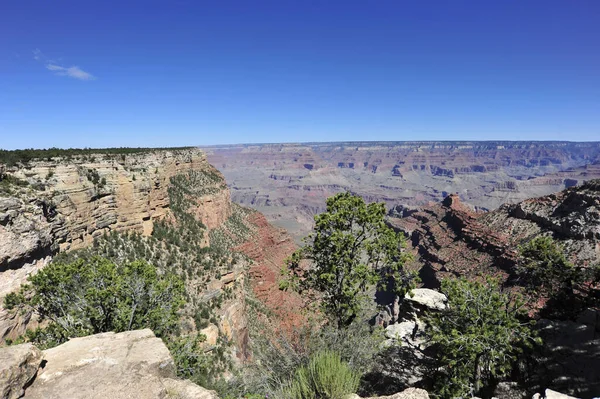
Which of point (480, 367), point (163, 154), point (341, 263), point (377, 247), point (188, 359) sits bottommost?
point (188, 359)

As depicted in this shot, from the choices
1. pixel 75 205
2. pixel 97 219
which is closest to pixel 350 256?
pixel 75 205

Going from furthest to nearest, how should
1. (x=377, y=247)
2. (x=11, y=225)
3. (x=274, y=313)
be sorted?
(x=274, y=313)
(x=11, y=225)
(x=377, y=247)

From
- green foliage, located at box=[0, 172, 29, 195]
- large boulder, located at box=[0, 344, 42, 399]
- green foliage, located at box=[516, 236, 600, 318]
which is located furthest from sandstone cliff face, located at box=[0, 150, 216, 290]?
green foliage, located at box=[516, 236, 600, 318]

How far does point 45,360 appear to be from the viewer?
7.93 metres

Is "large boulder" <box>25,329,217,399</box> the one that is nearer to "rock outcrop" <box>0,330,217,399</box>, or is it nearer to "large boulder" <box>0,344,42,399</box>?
"rock outcrop" <box>0,330,217,399</box>

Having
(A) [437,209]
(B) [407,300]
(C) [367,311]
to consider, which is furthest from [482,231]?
(C) [367,311]

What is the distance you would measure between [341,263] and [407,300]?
7913 millimetres

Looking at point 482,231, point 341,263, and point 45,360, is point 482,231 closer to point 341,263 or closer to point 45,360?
point 341,263

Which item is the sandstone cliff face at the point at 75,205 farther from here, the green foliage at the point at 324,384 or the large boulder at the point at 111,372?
the green foliage at the point at 324,384

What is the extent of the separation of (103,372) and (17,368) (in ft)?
5.75

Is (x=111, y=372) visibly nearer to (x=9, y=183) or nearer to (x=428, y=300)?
(x=428, y=300)

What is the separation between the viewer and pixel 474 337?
10.2 m

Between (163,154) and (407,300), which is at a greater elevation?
(163,154)

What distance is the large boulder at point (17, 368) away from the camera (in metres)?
6.48
